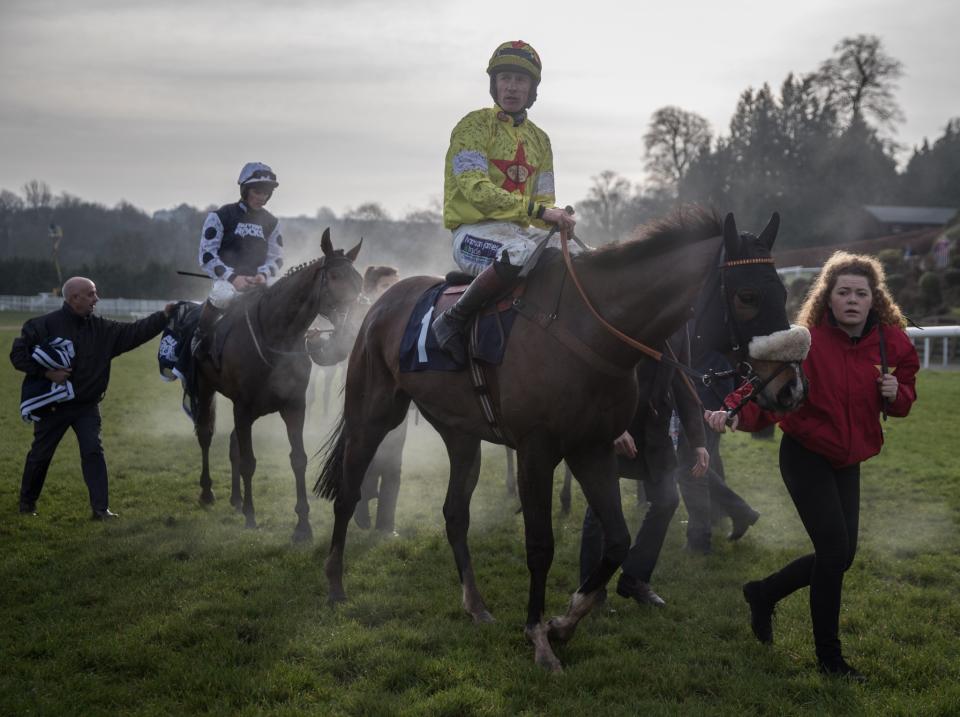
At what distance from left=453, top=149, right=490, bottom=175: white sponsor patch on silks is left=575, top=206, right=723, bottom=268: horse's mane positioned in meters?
0.98

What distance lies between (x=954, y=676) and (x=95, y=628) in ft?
14.3

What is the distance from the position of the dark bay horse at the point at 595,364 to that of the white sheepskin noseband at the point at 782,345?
6 centimetres

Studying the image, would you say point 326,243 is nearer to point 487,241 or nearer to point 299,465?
point 299,465

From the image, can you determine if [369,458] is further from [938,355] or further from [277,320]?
[938,355]

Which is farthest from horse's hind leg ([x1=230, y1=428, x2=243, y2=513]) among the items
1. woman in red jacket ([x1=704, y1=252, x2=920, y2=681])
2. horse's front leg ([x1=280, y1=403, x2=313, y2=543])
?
woman in red jacket ([x1=704, y1=252, x2=920, y2=681])

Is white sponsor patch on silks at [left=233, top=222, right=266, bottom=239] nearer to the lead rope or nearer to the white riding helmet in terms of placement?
the white riding helmet

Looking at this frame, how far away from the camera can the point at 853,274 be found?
3992 mm

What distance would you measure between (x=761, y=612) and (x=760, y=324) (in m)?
1.81

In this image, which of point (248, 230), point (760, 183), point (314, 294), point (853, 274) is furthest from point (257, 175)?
point (760, 183)

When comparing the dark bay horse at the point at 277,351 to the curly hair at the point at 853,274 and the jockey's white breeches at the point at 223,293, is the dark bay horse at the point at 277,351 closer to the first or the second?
the jockey's white breeches at the point at 223,293

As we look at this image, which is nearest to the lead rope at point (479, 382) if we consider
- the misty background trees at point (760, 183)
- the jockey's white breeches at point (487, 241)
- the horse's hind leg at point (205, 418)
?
the jockey's white breeches at point (487, 241)

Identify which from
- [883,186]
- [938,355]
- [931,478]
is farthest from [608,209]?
[931,478]

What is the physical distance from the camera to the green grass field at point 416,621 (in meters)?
3.76

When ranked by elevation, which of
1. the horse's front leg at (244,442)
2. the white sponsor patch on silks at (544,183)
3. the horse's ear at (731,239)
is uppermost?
the white sponsor patch on silks at (544,183)
